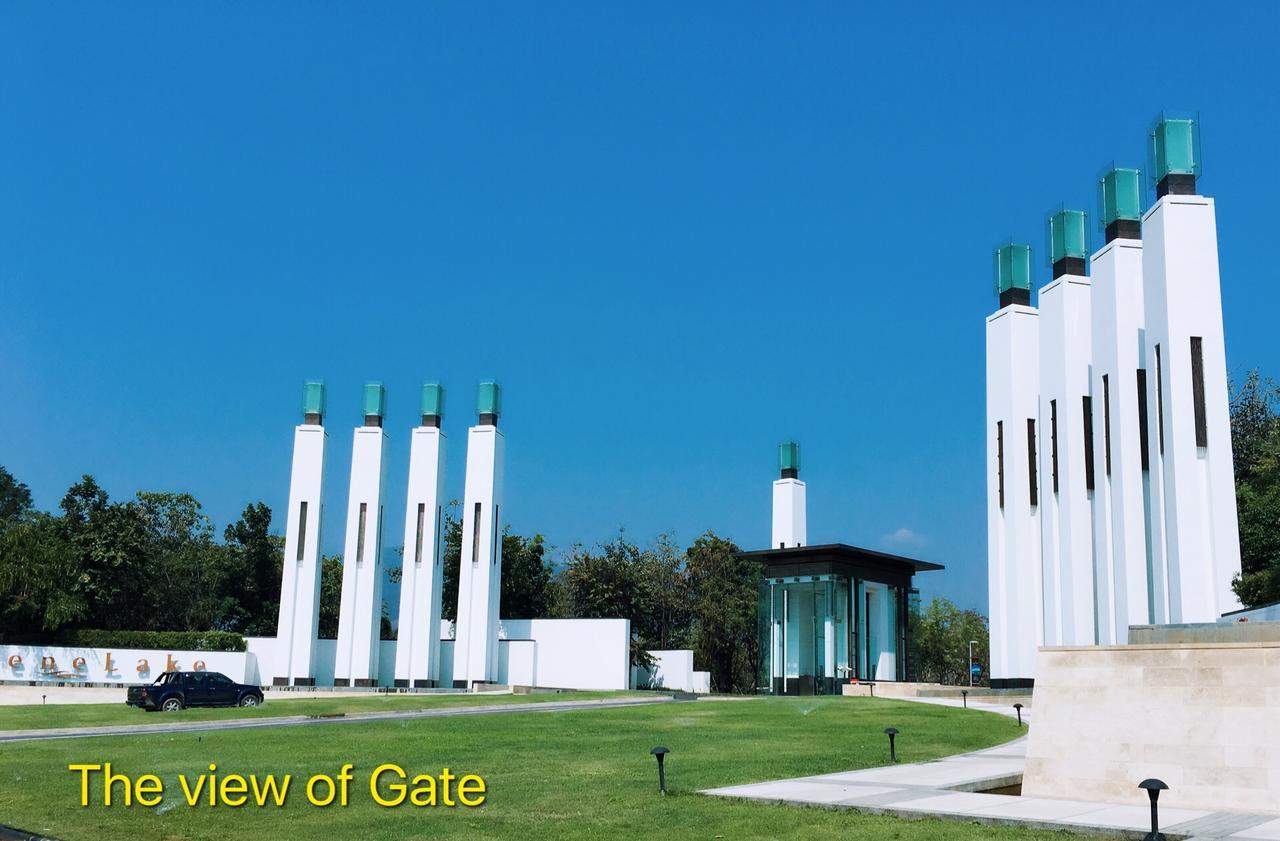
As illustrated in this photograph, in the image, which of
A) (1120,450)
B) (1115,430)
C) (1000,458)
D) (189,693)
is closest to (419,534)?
(189,693)

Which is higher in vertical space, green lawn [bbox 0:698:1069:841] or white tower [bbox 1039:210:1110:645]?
white tower [bbox 1039:210:1110:645]

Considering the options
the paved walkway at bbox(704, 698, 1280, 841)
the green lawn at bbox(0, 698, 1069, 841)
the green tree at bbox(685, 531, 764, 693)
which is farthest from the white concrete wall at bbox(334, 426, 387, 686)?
the paved walkway at bbox(704, 698, 1280, 841)

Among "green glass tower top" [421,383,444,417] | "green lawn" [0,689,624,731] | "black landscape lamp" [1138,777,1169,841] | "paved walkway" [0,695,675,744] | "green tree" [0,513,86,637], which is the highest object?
"green glass tower top" [421,383,444,417]

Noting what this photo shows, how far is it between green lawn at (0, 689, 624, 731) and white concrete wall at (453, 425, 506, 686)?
8.35m

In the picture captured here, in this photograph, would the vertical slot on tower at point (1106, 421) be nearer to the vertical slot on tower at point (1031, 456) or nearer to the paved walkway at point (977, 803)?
the vertical slot on tower at point (1031, 456)

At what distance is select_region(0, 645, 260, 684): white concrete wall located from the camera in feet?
161

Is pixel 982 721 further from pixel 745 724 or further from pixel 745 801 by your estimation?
pixel 745 801

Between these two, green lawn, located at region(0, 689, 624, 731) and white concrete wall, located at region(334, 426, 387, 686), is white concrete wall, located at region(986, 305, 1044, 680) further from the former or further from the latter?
white concrete wall, located at region(334, 426, 387, 686)

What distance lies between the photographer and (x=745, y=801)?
14375 millimetres

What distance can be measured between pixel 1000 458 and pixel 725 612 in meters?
20.4

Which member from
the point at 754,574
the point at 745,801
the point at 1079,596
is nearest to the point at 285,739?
the point at 745,801

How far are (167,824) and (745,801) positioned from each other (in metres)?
7.00

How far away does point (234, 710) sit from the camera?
116 feet

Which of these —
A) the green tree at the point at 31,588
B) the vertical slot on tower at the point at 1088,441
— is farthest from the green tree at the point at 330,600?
the vertical slot on tower at the point at 1088,441
